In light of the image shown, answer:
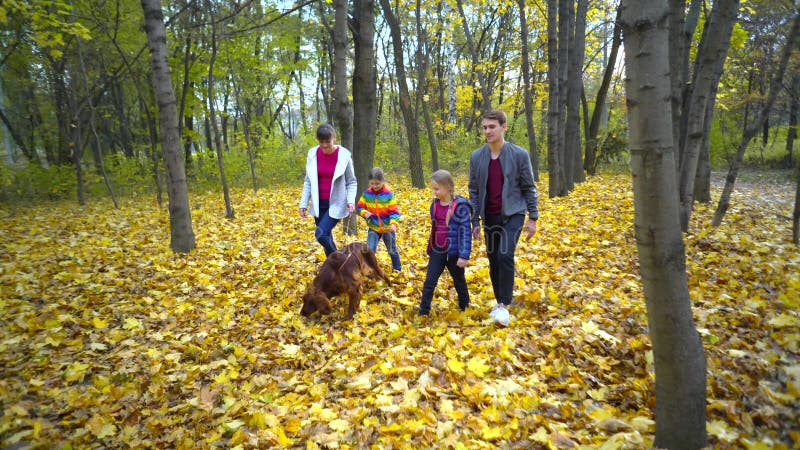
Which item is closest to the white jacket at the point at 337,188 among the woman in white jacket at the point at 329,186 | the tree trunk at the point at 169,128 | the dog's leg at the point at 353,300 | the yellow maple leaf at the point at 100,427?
the woman in white jacket at the point at 329,186

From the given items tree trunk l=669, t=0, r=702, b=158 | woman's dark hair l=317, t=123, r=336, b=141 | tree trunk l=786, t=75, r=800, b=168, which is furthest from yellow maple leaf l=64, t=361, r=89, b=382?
tree trunk l=786, t=75, r=800, b=168

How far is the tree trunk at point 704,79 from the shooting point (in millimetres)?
5629

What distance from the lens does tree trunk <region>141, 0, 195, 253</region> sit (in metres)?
6.39

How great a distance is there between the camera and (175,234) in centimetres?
688

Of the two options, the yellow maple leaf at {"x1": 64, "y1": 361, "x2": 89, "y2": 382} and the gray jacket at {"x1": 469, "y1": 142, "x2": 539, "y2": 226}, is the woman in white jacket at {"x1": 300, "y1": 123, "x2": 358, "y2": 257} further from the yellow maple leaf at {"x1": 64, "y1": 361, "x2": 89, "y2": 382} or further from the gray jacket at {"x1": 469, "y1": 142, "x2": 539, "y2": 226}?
the yellow maple leaf at {"x1": 64, "y1": 361, "x2": 89, "y2": 382}

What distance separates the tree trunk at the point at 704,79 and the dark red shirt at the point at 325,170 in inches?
207

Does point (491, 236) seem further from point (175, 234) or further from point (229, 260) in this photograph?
point (175, 234)

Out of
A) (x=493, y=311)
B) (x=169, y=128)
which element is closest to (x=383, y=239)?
(x=493, y=311)

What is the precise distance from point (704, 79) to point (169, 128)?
850 centimetres

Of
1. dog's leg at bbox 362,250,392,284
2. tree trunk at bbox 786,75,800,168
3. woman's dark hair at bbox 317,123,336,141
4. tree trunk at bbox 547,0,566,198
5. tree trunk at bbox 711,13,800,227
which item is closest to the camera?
woman's dark hair at bbox 317,123,336,141

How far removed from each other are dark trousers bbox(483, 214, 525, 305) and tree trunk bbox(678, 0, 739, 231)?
3955mm

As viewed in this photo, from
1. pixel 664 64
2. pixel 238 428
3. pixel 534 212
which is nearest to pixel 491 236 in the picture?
pixel 534 212

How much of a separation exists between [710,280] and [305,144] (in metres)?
16.5

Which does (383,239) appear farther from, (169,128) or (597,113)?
(597,113)
